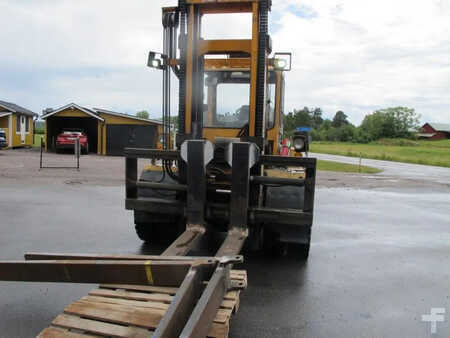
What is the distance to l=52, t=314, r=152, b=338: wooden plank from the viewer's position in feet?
10.7

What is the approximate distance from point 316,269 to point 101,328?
3.31 metres

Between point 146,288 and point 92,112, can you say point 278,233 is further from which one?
point 92,112

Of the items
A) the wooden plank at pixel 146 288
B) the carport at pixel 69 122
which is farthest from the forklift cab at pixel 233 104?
the carport at pixel 69 122

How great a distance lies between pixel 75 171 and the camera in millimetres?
17438

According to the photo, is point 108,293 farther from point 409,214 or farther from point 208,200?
point 409,214

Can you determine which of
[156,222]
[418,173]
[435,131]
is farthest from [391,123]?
[156,222]

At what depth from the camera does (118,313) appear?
353 cm

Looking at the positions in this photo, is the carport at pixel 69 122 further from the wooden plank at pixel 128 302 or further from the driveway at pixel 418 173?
the wooden plank at pixel 128 302

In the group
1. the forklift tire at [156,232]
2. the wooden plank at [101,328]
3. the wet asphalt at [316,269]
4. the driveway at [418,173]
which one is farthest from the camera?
the driveway at [418,173]

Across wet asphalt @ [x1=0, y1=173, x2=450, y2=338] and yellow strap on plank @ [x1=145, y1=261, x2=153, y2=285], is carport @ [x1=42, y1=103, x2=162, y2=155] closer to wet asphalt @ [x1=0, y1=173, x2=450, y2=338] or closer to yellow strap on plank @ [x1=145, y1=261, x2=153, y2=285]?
wet asphalt @ [x1=0, y1=173, x2=450, y2=338]

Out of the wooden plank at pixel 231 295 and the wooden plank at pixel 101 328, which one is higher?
the wooden plank at pixel 231 295

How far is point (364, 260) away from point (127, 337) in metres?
4.19

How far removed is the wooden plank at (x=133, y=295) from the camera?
3729mm

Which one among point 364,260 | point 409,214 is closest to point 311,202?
point 364,260
